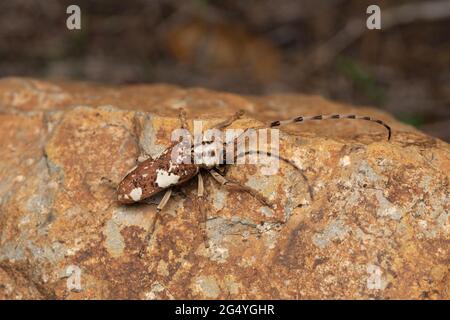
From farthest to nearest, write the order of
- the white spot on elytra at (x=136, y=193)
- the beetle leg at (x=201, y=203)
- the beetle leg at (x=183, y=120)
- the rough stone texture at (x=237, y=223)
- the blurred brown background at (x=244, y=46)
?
1. the blurred brown background at (x=244, y=46)
2. the beetle leg at (x=183, y=120)
3. the white spot on elytra at (x=136, y=193)
4. the beetle leg at (x=201, y=203)
5. the rough stone texture at (x=237, y=223)

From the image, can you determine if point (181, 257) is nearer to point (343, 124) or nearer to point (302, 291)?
point (302, 291)

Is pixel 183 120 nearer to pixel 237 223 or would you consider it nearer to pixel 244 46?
pixel 237 223

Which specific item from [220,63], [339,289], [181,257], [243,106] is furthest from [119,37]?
[339,289]

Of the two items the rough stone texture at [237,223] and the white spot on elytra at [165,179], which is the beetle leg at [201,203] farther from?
the white spot on elytra at [165,179]

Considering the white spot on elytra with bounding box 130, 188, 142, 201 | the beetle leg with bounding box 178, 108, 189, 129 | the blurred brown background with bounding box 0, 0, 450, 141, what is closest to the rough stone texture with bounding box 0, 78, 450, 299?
the beetle leg with bounding box 178, 108, 189, 129

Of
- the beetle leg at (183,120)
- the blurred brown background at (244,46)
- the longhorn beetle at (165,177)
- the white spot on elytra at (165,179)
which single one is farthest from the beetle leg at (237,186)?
the blurred brown background at (244,46)

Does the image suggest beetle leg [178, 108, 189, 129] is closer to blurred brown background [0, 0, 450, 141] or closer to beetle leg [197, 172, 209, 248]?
beetle leg [197, 172, 209, 248]

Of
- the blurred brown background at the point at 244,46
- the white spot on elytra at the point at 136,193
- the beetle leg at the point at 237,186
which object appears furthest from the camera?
the blurred brown background at the point at 244,46

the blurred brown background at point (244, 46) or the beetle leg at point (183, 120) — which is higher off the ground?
the blurred brown background at point (244, 46)
